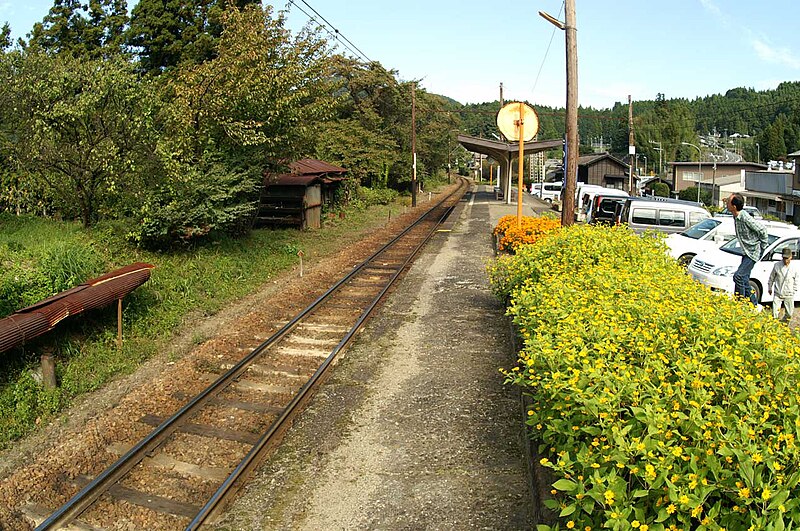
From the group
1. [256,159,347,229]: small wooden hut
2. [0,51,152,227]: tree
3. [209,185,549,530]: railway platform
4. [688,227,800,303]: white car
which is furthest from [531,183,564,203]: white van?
[209,185,549,530]: railway platform

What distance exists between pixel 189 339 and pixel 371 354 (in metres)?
3.08

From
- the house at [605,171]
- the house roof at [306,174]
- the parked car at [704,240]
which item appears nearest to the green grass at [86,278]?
the house roof at [306,174]

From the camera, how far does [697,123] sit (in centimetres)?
15188

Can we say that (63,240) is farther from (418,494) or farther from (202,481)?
(418,494)

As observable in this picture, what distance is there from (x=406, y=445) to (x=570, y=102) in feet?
32.6

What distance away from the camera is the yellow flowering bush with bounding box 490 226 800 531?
302 centimetres

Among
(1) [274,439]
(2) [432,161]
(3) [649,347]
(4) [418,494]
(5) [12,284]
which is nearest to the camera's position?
(3) [649,347]

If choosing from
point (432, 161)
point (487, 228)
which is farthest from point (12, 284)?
point (432, 161)

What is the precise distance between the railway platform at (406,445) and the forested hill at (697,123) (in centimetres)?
5008

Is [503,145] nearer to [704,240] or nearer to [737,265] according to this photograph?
[704,240]

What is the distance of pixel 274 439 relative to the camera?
6535 mm

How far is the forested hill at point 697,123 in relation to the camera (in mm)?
94750

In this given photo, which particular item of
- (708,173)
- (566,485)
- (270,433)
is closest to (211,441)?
(270,433)

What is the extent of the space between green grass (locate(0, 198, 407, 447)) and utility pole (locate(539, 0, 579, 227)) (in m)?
7.04
